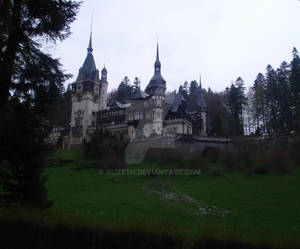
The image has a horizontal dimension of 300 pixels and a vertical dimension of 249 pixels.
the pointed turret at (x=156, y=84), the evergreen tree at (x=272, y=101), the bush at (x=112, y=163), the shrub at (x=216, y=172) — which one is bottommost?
the shrub at (x=216, y=172)

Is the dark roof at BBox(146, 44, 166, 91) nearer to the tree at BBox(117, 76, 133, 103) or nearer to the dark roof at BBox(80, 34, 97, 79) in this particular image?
the dark roof at BBox(80, 34, 97, 79)

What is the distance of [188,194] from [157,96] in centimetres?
3615

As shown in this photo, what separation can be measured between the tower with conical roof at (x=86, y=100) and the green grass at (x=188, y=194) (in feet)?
118

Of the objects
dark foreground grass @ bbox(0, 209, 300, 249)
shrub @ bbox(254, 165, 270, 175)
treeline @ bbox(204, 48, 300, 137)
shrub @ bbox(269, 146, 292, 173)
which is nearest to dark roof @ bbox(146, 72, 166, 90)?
treeline @ bbox(204, 48, 300, 137)

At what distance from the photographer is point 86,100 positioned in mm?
66375

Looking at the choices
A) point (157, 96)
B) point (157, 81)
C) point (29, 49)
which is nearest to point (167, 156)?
point (29, 49)

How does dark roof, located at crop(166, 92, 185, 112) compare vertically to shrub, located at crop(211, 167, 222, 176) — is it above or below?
above

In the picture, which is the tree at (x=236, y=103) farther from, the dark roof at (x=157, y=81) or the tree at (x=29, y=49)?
the tree at (x=29, y=49)

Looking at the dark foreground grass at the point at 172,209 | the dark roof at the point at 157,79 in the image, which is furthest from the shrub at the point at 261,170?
the dark roof at the point at 157,79

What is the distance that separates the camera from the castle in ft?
176

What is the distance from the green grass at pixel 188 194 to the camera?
12727 millimetres

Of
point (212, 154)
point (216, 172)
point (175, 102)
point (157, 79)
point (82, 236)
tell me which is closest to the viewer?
point (82, 236)

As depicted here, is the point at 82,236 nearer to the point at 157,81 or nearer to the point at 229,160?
the point at 229,160

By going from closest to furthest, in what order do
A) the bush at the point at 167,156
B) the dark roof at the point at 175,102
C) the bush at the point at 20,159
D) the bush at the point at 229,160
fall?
the bush at the point at 20,159
the bush at the point at 229,160
the bush at the point at 167,156
the dark roof at the point at 175,102
